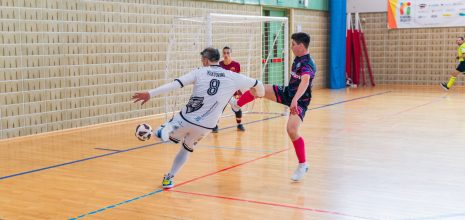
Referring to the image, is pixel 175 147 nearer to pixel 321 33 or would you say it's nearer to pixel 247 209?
pixel 247 209

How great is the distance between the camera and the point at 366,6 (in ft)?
62.3

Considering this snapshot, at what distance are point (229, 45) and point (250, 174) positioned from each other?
7.68 m

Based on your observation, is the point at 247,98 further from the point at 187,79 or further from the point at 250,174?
the point at 187,79

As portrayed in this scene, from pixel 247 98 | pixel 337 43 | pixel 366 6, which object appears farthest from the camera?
pixel 366 6

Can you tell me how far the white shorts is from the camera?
5.32m

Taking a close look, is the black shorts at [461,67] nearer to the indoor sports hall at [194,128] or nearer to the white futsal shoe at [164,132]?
the indoor sports hall at [194,128]

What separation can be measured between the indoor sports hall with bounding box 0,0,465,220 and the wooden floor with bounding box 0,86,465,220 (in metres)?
0.03

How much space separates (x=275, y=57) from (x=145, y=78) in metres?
5.48

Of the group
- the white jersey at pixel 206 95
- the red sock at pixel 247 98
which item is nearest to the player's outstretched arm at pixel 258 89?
the white jersey at pixel 206 95

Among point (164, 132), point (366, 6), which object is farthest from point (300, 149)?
point (366, 6)

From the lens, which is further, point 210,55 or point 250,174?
point 250,174

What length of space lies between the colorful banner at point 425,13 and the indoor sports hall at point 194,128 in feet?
0.29

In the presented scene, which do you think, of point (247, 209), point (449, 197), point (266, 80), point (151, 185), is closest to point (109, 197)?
point (151, 185)

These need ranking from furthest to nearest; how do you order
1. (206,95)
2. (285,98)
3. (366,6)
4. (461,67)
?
(366,6) → (461,67) → (285,98) → (206,95)
